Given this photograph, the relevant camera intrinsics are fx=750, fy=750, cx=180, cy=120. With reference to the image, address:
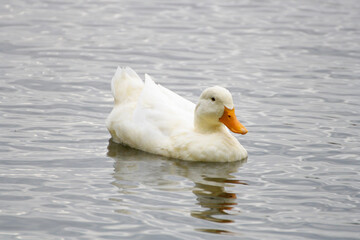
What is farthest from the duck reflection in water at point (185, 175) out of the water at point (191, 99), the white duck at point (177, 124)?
the white duck at point (177, 124)

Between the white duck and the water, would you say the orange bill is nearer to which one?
the white duck

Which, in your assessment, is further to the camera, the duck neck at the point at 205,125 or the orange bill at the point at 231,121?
the duck neck at the point at 205,125

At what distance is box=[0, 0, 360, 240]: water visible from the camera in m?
7.43

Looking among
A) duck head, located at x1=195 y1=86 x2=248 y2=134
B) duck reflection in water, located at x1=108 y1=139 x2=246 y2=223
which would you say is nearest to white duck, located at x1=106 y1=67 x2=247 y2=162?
duck head, located at x1=195 y1=86 x2=248 y2=134

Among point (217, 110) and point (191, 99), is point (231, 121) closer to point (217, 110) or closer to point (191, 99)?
point (217, 110)

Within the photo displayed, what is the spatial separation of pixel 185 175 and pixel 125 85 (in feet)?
7.70

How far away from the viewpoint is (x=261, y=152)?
981 centimetres

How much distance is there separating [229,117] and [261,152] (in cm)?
78

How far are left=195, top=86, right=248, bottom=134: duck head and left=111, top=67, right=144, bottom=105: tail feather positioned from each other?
1.44 m

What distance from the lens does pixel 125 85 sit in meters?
10.7

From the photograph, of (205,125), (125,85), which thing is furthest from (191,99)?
(205,125)

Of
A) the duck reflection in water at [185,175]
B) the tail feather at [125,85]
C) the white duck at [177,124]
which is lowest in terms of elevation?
the duck reflection in water at [185,175]

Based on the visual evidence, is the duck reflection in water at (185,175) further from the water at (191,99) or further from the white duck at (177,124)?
the white duck at (177,124)

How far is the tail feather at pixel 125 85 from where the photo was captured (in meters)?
10.6
